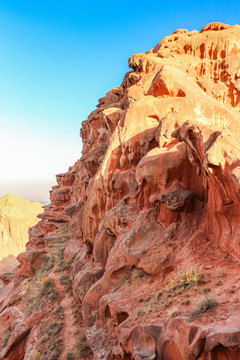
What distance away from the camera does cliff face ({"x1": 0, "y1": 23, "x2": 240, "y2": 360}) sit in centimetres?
690

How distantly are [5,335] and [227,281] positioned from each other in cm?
1971

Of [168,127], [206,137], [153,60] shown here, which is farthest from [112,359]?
[153,60]

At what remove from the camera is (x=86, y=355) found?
37.4 feet

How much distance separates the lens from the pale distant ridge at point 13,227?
78.4 metres

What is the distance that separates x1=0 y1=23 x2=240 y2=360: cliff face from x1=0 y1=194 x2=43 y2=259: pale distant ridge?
6398 cm

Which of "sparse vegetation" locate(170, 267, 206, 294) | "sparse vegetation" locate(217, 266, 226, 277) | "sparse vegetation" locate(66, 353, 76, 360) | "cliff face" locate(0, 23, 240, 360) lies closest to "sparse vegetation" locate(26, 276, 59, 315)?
"cliff face" locate(0, 23, 240, 360)

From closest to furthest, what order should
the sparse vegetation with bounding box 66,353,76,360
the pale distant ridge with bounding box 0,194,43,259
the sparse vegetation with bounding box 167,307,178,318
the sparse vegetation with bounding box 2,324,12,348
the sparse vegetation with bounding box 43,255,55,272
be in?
the sparse vegetation with bounding box 167,307,178,318 → the sparse vegetation with bounding box 66,353,76,360 → the sparse vegetation with bounding box 2,324,12,348 → the sparse vegetation with bounding box 43,255,55,272 → the pale distant ridge with bounding box 0,194,43,259

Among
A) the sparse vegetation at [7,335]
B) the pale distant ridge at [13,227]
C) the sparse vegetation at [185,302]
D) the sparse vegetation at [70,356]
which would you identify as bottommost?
the pale distant ridge at [13,227]

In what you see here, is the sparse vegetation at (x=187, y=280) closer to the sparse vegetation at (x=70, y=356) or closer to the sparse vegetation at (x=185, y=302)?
the sparse vegetation at (x=185, y=302)

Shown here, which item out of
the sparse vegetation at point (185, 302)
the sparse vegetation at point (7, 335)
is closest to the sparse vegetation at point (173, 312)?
the sparse vegetation at point (185, 302)

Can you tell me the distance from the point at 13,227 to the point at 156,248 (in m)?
85.7

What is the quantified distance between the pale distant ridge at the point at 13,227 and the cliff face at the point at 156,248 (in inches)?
2519

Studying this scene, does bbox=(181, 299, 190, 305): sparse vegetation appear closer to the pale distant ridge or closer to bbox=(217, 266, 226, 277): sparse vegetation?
bbox=(217, 266, 226, 277): sparse vegetation

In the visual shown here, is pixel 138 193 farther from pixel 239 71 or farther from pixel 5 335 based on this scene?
pixel 239 71
